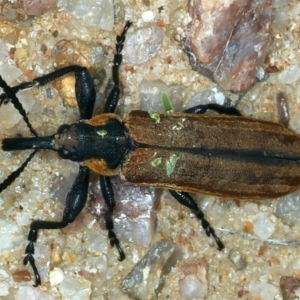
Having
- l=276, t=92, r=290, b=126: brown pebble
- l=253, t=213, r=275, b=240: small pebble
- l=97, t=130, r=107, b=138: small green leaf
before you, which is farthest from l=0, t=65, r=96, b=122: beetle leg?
l=253, t=213, r=275, b=240: small pebble

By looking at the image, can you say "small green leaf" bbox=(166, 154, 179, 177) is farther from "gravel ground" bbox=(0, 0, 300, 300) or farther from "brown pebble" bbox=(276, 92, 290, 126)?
"brown pebble" bbox=(276, 92, 290, 126)

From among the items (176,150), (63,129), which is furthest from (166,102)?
(63,129)

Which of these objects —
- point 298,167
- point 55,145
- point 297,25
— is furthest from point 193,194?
point 297,25

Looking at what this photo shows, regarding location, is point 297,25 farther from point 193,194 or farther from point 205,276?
point 205,276

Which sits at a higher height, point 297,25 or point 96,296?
point 297,25

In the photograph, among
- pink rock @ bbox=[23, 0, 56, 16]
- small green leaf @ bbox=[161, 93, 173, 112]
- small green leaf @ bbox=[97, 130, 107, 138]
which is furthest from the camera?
small green leaf @ bbox=[161, 93, 173, 112]

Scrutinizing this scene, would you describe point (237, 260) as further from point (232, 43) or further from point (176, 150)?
point (232, 43)
